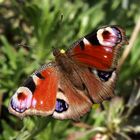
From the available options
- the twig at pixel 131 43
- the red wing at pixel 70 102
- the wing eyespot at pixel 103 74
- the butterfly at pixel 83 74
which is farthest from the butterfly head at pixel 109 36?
the twig at pixel 131 43

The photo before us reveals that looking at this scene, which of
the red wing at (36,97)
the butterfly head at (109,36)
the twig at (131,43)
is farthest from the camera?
the twig at (131,43)

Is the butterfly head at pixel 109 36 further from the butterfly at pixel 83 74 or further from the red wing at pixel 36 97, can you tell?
the red wing at pixel 36 97

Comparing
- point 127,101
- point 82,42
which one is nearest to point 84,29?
point 127,101

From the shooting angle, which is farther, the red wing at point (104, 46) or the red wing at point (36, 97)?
the red wing at point (104, 46)

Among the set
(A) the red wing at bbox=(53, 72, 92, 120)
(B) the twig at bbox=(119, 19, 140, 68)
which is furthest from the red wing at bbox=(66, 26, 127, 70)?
(B) the twig at bbox=(119, 19, 140, 68)

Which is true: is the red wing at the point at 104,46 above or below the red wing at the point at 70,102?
above

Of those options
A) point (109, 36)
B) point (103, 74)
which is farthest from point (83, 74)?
point (109, 36)

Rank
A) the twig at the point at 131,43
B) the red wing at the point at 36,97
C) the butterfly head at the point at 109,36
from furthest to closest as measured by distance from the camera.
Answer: the twig at the point at 131,43
the butterfly head at the point at 109,36
the red wing at the point at 36,97

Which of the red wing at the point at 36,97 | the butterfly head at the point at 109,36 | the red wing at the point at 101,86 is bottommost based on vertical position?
the red wing at the point at 101,86

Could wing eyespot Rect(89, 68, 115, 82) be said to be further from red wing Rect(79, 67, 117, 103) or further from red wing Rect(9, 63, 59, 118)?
red wing Rect(9, 63, 59, 118)
